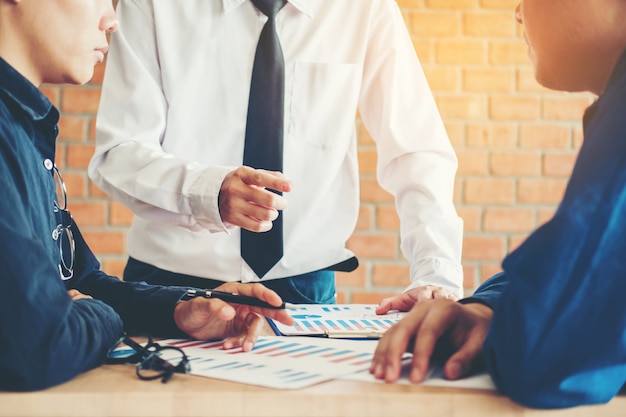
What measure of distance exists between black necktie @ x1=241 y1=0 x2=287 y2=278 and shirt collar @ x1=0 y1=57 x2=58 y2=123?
0.65m

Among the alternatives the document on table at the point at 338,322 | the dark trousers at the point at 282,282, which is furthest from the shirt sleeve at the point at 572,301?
the dark trousers at the point at 282,282

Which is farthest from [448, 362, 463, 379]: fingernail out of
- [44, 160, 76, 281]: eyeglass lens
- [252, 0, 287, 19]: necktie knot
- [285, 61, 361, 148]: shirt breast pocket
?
[252, 0, 287, 19]: necktie knot

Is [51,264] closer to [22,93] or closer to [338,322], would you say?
[22,93]

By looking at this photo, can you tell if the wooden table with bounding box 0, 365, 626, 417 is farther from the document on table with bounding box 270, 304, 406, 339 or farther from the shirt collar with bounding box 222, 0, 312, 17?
the shirt collar with bounding box 222, 0, 312, 17

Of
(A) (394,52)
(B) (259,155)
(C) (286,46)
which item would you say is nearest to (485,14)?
(A) (394,52)

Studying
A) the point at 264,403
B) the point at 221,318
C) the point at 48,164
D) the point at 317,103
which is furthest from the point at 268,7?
the point at 264,403

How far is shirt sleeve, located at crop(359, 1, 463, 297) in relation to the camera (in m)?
1.60

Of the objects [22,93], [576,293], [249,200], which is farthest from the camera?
[249,200]

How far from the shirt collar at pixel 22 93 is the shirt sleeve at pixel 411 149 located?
0.90 metres

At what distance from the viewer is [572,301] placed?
663 mm

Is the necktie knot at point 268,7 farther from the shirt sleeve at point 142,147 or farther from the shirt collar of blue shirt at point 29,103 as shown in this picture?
the shirt collar of blue shirt at point 29,103

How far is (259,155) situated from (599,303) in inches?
40.5

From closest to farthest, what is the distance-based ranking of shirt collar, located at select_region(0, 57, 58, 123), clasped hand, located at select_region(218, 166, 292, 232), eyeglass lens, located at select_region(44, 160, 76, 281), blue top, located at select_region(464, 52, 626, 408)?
1. blue top, located at select_region(464, 52, 626, 408)
2. shirt collar, located at select_region(0, 57, 58, 123)
3. eyeglass lens, located at select_region(44, 160, 76, 281)
4. clasped hand, located at select_region(218, 166, 292, 232)

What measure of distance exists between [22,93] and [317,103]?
871 millimetres
